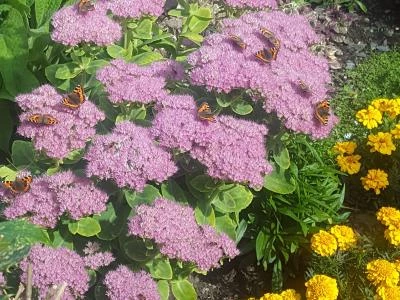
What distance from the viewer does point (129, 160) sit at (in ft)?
8.38

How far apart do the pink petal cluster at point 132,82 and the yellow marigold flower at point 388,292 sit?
3.57 feet

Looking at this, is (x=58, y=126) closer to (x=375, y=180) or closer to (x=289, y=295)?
(x=289, y=295)

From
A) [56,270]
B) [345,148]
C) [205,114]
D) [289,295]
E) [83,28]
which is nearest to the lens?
[56,270]

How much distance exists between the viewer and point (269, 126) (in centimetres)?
292

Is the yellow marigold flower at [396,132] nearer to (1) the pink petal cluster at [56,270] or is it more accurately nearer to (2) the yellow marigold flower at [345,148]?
(2) the yellow marigold flower at [345,148]

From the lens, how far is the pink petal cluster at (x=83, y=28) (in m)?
2.85

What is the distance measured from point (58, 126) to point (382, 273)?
1.32 metres

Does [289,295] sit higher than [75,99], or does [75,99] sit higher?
[75,99]

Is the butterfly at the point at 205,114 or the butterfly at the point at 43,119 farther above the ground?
the butterfly at the point at 205,114

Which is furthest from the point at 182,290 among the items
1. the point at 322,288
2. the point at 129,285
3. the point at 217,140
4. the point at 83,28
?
the point at 83,28

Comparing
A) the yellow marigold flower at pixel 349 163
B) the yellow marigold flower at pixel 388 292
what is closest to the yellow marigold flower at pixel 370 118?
the yellow marigold flower at pixel 349 163

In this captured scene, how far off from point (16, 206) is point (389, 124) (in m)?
1.87

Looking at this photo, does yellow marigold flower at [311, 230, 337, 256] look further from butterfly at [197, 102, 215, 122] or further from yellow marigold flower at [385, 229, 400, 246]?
butterfly at [197, 102, 215, 122]

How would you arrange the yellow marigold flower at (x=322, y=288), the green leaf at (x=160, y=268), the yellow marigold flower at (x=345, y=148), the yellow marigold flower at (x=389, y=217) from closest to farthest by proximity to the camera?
1. the green leaf at (x=160, y=268)
2. the yellow marigold flower at (x=322, y=288)
3. the yellow marigold flower at (x=389, y=217)
4. the yellow marigold flower at (x=345, y=148)
